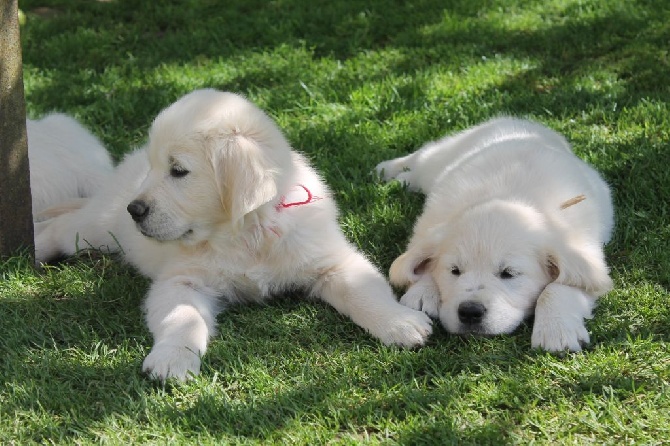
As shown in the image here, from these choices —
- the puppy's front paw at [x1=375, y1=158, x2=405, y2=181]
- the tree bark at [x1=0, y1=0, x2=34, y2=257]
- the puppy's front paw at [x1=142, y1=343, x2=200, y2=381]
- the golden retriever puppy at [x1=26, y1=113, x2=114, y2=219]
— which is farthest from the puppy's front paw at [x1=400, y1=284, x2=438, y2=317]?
the golden retriever puppy at [x1=26, y1=113, x2=114, y2=219]

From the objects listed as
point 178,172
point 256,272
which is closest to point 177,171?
point 178,172

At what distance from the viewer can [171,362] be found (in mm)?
3926

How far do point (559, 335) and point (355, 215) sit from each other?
1.73 m

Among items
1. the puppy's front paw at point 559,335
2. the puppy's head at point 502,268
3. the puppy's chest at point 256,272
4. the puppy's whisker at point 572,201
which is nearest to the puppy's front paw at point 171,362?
the puppy's chest at point 256,272

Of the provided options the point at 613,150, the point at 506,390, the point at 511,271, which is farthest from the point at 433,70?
the point at 506,390

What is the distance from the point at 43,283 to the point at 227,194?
1.23 m

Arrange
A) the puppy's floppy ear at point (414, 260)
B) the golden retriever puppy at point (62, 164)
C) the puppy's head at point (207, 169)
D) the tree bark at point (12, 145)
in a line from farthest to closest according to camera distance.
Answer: the golden retriever puppy at point (62, 164), the tree bark at point (12, 145), the puppy's floppy ear at point (414, 260), the puppy's head at point (207, 169)

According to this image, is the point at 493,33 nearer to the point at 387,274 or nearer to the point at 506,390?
the point at 387,274

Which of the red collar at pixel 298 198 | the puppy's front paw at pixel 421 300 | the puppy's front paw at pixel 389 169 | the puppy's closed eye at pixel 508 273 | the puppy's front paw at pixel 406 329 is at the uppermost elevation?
the red collar at pixel 298 198

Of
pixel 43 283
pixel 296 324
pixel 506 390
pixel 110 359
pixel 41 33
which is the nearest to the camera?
pixel 506 390

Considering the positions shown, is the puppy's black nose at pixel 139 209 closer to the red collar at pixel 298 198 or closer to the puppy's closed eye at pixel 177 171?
the puppy's closed eye at pixel 177 171

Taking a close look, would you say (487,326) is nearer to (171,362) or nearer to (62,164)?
(171,362)

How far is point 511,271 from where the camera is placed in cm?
430

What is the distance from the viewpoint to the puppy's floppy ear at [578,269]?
14.1ft
